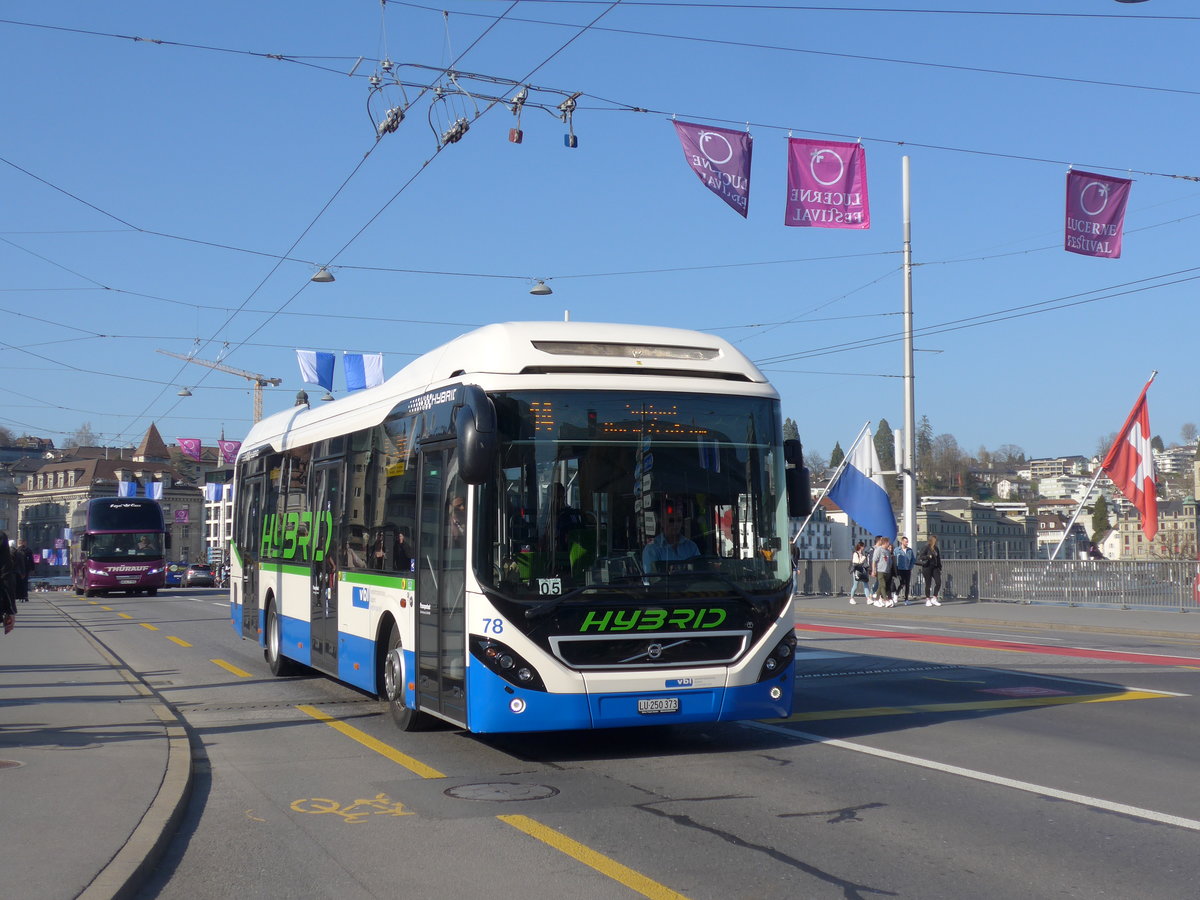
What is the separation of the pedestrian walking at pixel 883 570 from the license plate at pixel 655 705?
2366 cm

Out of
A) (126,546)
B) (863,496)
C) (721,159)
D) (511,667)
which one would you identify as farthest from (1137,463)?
(126,546)

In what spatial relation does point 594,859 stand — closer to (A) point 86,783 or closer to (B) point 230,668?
(A) point 86,783

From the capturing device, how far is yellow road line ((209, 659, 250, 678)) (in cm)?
1659

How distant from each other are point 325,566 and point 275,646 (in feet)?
10.3

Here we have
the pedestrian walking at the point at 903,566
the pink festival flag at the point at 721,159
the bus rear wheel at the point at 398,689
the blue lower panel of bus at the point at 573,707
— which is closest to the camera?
the blue lower panel of bus at the point at 573,707

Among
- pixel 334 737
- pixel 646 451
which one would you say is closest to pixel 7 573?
Answer: pixel 334 737

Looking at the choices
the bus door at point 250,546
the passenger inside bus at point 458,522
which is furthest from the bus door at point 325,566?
the passenger inside bus at point 458,522

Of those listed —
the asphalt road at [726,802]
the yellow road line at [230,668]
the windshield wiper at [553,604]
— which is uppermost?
the windshield wiper at [553,604]

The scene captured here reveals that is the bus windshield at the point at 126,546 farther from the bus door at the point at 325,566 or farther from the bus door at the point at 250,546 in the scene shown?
the bus door at the point at 325,566

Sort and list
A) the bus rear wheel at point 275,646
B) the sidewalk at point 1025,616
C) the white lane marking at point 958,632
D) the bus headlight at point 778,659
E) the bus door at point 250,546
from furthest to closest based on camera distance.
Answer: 1. the sidewalk at point 1025,616
2. the white lane marking at point 958,632
3. the bus door at point 250,546
4. the bus rear wheel at point 275,646
5. the bus headlight at point 778,659

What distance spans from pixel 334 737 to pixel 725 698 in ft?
11.6

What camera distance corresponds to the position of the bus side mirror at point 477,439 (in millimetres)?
8781

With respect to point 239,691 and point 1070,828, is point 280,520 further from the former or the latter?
point 1070,828

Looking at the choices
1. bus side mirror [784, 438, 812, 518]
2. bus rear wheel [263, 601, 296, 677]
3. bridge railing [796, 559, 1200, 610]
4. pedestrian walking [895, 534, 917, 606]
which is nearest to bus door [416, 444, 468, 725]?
bus side mirror [784, 438, 812, 518]
